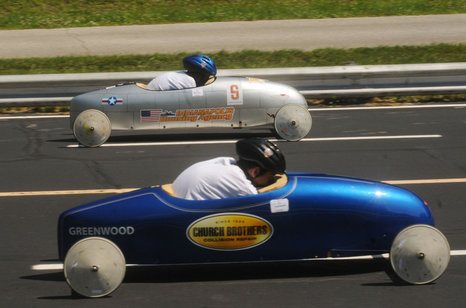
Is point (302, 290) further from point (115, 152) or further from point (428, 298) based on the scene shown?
point (115, 152)

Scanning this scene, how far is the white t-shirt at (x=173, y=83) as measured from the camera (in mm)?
11984

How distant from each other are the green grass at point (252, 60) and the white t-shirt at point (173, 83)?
4.53m

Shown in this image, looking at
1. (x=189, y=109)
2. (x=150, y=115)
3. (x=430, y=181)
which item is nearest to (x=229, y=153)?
(x=189, y=109)

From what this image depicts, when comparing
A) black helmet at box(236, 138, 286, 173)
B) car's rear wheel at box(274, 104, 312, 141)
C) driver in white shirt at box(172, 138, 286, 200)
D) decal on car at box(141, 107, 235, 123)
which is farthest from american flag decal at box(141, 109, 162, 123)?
black helmet at box(236, 138, 286, 173)

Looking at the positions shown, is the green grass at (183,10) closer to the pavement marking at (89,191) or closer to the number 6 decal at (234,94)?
the number 6 decal at (234,94)

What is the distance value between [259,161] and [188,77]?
18.7ft

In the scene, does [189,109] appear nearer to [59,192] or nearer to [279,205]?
[59,192]

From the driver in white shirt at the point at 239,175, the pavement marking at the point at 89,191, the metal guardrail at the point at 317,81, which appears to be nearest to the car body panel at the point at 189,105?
the metal guardrail at the point at 317,81

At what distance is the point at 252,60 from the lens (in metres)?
16.9

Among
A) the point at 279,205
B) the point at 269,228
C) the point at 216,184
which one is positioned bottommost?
the point at 269,228

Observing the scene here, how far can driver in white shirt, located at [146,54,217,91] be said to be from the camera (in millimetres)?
11953

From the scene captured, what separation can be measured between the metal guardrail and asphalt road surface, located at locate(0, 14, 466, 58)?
3357mm

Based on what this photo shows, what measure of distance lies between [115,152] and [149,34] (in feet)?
28.0

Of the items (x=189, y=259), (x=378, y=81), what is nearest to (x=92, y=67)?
(x=378, y=81)
